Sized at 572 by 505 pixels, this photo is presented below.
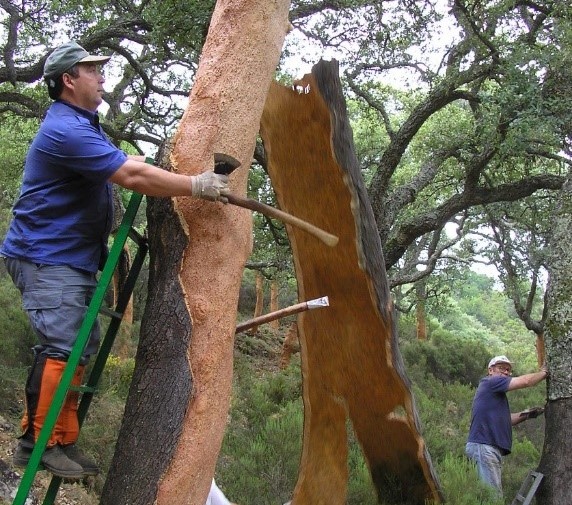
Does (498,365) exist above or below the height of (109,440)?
above

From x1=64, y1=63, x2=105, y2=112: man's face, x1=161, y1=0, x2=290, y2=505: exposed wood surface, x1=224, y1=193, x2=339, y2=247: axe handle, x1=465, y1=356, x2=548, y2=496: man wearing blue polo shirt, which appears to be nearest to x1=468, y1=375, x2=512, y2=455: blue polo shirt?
x1=465, y1=356, x2=548, y2=496: man wearing blue polo shirt

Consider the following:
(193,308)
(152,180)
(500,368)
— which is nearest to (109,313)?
(193,308)

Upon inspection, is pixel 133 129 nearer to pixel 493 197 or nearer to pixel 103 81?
pixel 493 197

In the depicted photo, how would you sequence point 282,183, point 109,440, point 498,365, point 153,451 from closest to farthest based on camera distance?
point 153,451, point 282,183, point 109,440, point 498,365

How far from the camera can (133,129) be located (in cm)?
1070

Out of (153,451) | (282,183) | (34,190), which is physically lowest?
(153,451)

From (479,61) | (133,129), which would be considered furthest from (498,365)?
(133,129)

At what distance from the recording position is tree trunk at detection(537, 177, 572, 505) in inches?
215

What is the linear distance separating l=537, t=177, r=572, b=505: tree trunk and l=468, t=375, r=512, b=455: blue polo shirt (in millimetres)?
790

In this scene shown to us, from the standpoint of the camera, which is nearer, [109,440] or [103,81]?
[103,81]

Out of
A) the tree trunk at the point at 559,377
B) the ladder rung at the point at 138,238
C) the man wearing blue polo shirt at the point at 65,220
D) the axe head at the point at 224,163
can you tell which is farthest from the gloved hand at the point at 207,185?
the tree trunk at the point at 559,377

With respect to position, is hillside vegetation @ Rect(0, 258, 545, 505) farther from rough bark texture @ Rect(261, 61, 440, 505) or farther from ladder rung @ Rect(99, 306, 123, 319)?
ladder rung @ Rect(99, 306, 123, 319)

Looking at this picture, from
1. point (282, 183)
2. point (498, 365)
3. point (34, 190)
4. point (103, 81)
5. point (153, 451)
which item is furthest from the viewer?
point (498, 365)

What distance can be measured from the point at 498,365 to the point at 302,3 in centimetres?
572
